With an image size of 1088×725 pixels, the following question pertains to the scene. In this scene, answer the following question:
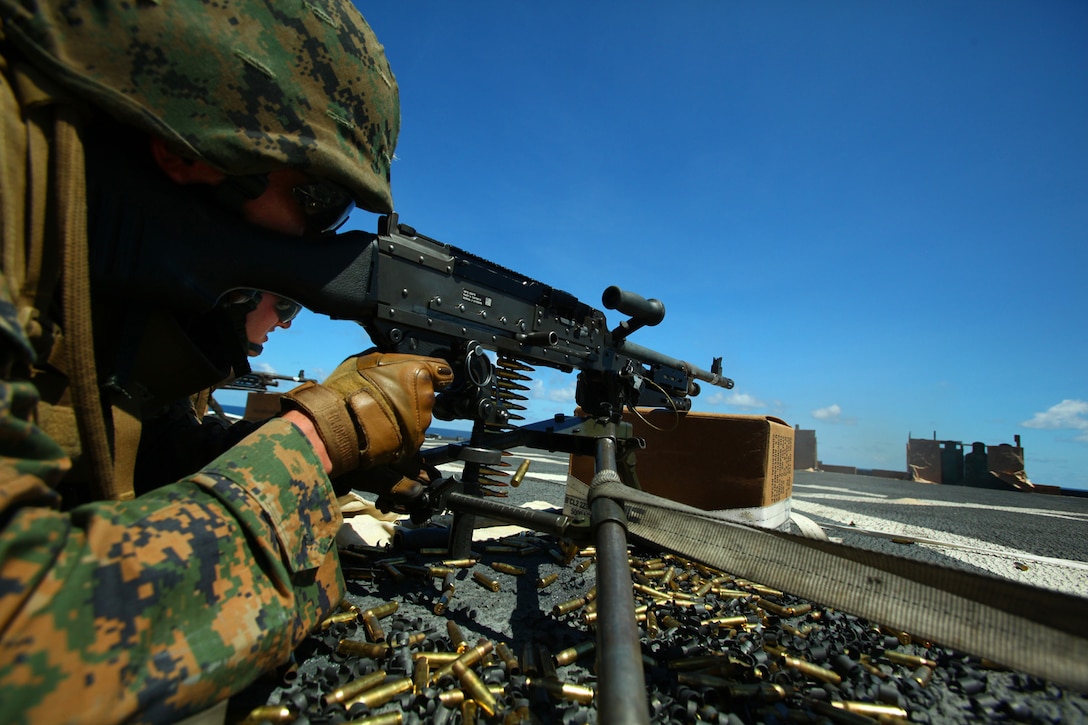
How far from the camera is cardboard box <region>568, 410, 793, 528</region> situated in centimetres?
403

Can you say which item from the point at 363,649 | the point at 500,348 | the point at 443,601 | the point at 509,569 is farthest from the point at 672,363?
the point at 363,649

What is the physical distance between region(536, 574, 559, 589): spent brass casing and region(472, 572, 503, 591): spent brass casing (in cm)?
20

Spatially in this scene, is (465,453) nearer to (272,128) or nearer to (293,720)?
(293,720)

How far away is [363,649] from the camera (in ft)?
5.49

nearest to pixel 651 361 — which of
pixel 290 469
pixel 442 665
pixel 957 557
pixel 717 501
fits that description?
pixel 717 501

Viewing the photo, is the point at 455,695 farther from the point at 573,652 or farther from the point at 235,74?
the point at 235,74

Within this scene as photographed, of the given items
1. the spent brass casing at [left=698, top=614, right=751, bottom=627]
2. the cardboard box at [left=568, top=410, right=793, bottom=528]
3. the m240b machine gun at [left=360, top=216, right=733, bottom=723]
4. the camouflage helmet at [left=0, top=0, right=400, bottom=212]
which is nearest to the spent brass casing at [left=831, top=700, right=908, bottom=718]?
the spent brass casing at [left=698, top=614, right=751, bottom=627]

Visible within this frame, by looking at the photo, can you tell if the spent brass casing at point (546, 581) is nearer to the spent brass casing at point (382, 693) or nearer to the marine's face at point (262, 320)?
the spent brass casing at point (382, 693)

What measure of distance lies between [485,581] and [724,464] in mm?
2424

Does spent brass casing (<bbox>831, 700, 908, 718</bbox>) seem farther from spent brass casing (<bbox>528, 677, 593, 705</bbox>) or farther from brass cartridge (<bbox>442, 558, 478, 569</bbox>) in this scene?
brass cartridge (<bbox>442, 558, 478, 569</bbox>)

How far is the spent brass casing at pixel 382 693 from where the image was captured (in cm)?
142

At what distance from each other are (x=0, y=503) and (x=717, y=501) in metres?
4.16

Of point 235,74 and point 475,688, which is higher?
point 235,74

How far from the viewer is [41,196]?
1.09 meters
